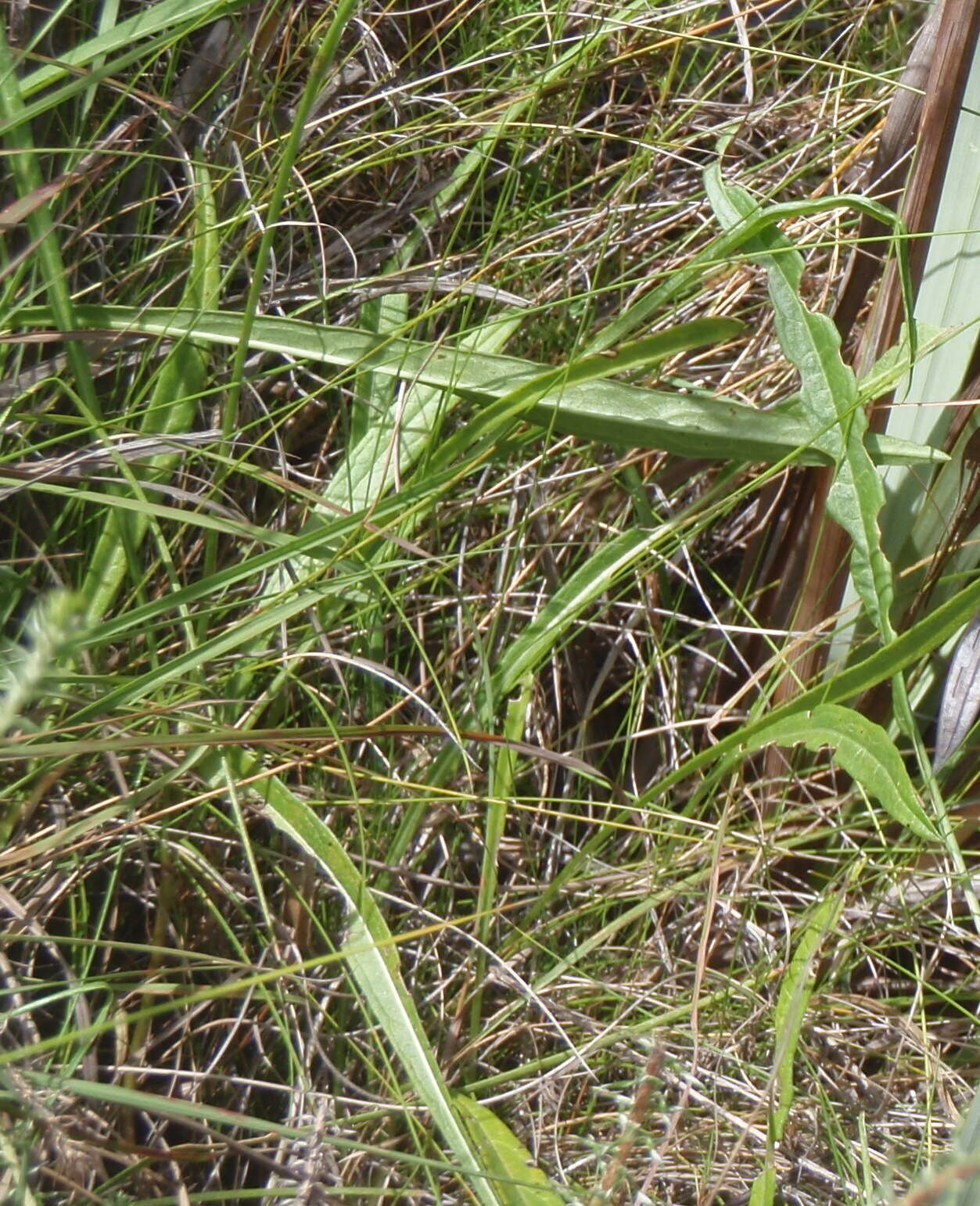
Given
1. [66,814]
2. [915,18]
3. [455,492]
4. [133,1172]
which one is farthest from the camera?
[915,18]

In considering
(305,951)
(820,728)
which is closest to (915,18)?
(820,728)

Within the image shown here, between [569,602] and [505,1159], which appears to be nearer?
[505,1159]

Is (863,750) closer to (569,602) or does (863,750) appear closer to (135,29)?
(569,602)

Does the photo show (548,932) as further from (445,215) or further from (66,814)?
(445,215)

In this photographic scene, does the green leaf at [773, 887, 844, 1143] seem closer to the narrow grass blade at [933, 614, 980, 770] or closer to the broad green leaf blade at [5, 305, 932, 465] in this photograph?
the narrow grass blade at [933, 614, 980, 770]

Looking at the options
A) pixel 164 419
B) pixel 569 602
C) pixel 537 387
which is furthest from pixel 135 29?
pixel 569 602

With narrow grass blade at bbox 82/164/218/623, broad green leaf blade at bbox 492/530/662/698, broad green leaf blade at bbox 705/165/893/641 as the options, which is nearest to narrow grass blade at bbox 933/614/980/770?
broad green leaf blade at bbox 705/165/893/641

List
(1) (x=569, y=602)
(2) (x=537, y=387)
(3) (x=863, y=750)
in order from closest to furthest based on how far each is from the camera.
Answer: (3) (x=863, y=750), (2) (x=537, y=387), (1) (x=569, y=602)
